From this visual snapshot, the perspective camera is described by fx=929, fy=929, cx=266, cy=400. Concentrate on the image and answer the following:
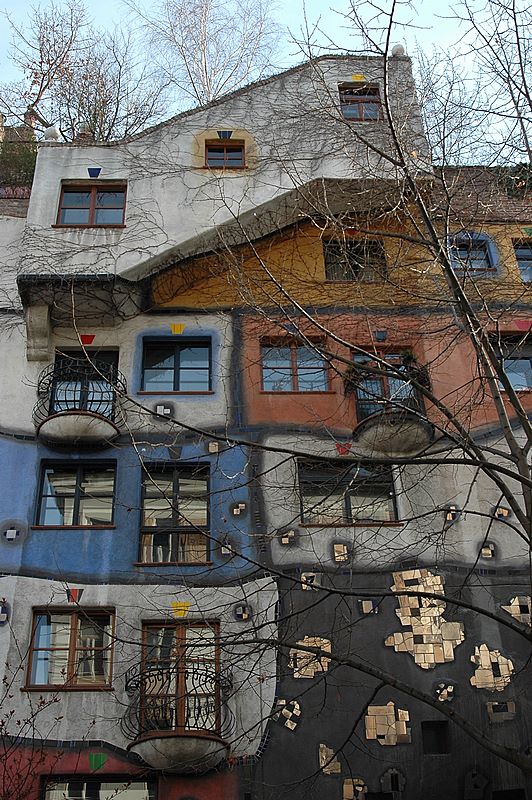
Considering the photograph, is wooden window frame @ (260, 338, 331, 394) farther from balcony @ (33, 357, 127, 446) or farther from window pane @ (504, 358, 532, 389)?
window pane @ (504, 358, 532, 389)

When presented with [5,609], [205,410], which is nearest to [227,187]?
[205,410]

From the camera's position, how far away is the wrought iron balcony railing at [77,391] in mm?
12352

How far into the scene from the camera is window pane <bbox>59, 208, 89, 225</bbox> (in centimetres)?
1396

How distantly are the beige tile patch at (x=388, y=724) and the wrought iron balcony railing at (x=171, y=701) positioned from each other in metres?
1.62

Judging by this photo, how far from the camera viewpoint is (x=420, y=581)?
36.4ft

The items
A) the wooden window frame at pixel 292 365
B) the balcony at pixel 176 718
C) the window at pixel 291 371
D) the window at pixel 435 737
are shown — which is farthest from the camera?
the window at pixel 291 371

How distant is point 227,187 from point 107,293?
8.44 feet

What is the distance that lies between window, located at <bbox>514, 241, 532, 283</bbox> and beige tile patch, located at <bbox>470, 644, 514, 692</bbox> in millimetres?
6295

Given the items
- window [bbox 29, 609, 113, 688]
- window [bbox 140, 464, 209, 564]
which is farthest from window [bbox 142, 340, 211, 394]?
window [bbox 29, 609, 113, 688]

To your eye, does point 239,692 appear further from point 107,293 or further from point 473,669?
point 107,293

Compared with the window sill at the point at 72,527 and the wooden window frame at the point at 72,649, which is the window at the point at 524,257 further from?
the wooden window frame at the point at 72,649

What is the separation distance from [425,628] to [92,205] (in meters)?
7.94

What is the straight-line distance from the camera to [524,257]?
14.6 meters

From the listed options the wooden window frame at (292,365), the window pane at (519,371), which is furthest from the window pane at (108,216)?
the window pane at (519,371)
